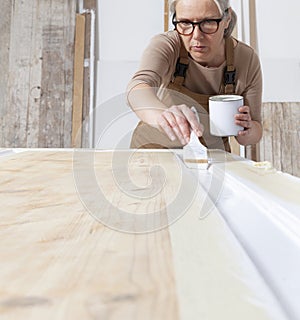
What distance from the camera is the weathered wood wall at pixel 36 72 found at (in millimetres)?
2982

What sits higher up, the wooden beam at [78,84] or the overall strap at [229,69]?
the wooden beam at [78,84]

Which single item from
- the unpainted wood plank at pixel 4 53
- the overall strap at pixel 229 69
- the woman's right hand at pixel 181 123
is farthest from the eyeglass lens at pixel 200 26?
the unpainted wood plank at pixel 4 53

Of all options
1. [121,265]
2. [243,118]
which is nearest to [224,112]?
[243,118]

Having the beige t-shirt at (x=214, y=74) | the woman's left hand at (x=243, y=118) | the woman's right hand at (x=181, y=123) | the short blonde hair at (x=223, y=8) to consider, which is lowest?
the woman's right hand at (x=181, y=123)

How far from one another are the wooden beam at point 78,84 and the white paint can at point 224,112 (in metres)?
2.00

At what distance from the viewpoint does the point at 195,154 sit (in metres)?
0.88

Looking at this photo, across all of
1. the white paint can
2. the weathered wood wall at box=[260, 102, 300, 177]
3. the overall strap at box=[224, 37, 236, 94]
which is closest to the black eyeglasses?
the overall strap at box=[224, 37, 236, 94]

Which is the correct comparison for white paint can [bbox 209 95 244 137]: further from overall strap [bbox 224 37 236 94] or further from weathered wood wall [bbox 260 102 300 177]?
weathered wood wall [bbox 260 102 300 177]

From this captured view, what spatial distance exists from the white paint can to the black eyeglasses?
36 centimetres

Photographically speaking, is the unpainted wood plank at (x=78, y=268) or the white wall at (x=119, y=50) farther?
the white wall at (x=119, y=50)

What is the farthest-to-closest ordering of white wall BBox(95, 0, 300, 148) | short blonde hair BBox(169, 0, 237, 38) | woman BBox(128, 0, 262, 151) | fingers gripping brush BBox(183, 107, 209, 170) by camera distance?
white wall BBox(95, 0, 300, 148)
short blonde hair BBox(169, 0, 237, 38)
woman BBox(128, 0, 262, 151)
fingers gripping brush BBox(183, 107, 209, 170)

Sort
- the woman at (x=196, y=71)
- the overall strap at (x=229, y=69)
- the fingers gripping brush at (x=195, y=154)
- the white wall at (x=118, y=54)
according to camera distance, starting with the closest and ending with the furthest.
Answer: the fingers gripping brush at (x=195, y=154) → the woman at (x=196, y=71) → the overall strap at (x=229, y=69) → the white wall at (x=118, y=54)

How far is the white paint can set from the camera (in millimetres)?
1068

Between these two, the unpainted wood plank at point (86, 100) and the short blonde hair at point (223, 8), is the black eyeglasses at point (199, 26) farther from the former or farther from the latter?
the unpainted wood plank at point (86, 100)
